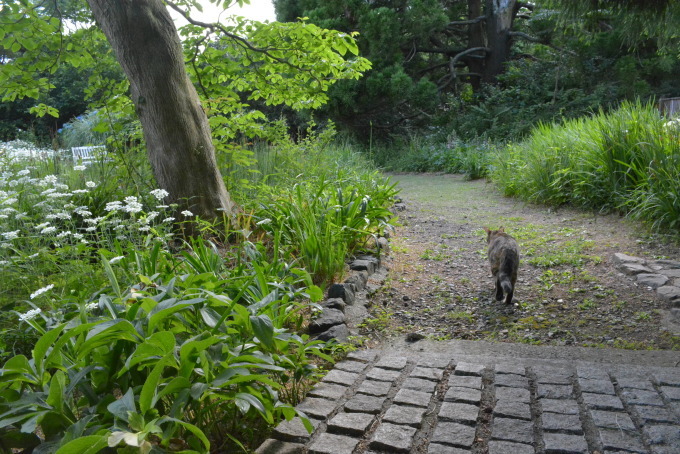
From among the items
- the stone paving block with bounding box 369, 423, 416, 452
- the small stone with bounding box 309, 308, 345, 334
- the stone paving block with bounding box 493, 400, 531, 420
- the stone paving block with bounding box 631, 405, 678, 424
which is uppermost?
the small stone with bounding box 309, 308, 345, 334

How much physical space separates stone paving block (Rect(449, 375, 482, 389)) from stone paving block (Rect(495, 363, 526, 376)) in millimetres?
160

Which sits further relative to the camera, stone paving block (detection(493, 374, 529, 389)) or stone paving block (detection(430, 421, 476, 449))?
stone paving block (detection(493, 374, 529, 389))

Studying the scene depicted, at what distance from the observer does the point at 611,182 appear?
690 cm

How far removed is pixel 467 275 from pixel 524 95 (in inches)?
511

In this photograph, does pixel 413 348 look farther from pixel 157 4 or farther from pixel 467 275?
pixel 157 4

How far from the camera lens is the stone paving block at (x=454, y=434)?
220 cm

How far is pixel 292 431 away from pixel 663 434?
1581mm

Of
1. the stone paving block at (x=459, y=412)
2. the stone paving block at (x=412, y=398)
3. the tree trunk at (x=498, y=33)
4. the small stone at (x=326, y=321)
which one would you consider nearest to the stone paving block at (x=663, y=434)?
the stone paving block at (x=459, y=412)

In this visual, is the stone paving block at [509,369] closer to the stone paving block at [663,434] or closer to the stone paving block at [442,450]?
the stone paving block at [663,434]

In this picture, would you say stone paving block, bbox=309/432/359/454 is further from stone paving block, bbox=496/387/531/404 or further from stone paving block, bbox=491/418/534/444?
stone paving block, bbox=496/387/531/404

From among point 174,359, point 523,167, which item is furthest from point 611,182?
point 174,359

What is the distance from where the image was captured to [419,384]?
2.73 meters

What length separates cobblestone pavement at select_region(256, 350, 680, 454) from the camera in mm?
2168

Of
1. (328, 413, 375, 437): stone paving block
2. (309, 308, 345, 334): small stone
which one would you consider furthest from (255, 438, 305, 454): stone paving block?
(309, 308, 345, 334): small stone
